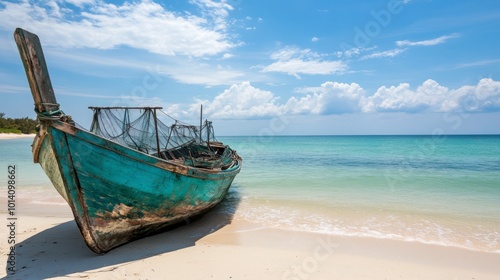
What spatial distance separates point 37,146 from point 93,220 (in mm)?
1677

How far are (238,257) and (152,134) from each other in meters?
4.02

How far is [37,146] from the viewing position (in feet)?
17.4

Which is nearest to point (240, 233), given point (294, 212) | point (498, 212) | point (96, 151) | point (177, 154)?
point (294, 212)

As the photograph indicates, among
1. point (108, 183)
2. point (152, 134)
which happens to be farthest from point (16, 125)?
point (108, 183)

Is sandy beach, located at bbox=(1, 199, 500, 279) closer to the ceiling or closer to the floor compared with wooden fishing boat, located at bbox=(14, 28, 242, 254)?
closer to the floor

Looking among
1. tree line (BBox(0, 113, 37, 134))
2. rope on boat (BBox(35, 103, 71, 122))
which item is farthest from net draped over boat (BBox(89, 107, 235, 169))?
tree line (BBox(0, 113, 37, 134))

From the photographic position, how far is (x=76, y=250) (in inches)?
220

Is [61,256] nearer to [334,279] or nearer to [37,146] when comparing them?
[37,146]

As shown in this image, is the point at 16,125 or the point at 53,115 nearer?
the point at 53,115

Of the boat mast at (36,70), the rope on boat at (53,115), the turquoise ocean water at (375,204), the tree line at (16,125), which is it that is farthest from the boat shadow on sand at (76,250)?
the tree line at (16,125)

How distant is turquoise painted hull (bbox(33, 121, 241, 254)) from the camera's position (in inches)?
186

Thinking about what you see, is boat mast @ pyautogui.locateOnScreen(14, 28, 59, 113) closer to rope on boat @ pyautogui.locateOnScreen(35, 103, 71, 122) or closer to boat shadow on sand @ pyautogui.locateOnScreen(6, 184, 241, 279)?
rope on boat @ pyautogui.locateOnScreen(35, 103, 71, 122)

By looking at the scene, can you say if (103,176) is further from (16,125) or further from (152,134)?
(16,125)

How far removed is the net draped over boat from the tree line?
55.5 m
